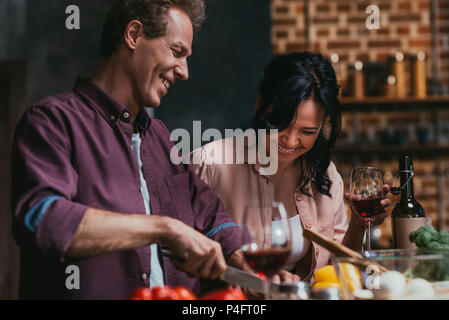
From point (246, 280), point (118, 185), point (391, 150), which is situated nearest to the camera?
point (246, 280)

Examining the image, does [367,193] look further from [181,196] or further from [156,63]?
[156,63]

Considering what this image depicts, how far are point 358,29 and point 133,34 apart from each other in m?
3.38

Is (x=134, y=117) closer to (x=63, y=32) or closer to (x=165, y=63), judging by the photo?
(x=165, y=63)

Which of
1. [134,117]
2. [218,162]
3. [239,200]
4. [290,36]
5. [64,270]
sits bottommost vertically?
[64,270]

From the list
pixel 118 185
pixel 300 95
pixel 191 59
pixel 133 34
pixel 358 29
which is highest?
pixel 358 29

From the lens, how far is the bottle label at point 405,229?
54.5 inches

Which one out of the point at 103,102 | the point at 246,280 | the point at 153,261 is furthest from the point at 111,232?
the point at 103,102

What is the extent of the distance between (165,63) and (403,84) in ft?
10.4

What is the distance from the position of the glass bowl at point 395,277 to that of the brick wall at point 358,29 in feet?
11.9

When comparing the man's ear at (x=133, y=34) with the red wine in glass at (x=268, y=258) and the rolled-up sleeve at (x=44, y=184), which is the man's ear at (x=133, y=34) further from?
the red wine in glass at (x=268, y=258)

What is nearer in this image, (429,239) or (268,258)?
(268,258)

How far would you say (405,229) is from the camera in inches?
55.0

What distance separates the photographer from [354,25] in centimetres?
446
